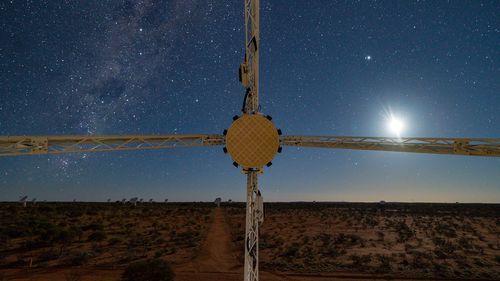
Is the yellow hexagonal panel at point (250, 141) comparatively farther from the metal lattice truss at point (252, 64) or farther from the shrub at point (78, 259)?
the shrub at point (78, 259)

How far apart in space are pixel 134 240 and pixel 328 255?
21168mm

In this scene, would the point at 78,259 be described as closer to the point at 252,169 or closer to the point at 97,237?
the point at 97,237

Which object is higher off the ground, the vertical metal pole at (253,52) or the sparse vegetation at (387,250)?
the vertical metal pole at (253,52)

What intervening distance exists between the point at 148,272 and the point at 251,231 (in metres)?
14.2

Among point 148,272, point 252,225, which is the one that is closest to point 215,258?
point 148,272

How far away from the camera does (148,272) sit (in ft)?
66.0

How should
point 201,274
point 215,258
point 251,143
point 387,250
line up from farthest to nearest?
point 387,250
point 215,258
point 201,274
point 251,143

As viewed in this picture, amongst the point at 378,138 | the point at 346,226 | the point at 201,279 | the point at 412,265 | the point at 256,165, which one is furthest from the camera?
the point at 346,226

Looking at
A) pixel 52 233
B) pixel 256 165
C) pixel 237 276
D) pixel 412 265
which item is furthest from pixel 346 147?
pixel 52 233

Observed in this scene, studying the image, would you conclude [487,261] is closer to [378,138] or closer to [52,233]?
[378,138]

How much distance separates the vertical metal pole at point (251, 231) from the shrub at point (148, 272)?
13374 mm

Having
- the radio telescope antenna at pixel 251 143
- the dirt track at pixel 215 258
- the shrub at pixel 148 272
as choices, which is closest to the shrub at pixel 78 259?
the shrub at pixel 148 272

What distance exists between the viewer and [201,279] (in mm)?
21828

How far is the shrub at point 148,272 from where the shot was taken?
1994 centimetres
